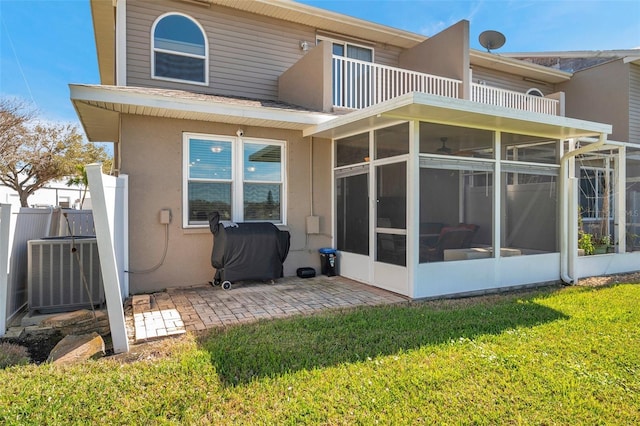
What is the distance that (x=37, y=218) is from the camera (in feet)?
18.8

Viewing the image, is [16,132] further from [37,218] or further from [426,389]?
[426,389]

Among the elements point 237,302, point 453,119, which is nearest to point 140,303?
point 237,302

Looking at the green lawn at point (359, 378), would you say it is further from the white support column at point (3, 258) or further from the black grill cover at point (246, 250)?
the black grill cover at point (246, 250)

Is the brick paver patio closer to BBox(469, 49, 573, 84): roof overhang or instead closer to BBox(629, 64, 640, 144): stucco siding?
BBox(469, 49, 573, 84): roof overhang

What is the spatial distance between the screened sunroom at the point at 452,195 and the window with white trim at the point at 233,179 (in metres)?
1.07

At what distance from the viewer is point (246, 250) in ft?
21.3

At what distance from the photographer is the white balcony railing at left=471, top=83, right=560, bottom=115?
391 inches

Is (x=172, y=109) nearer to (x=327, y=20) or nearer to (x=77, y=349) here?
(x=77, y=349)

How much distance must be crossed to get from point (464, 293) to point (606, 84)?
11.3 metres

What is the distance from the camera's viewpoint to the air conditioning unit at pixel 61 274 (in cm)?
502

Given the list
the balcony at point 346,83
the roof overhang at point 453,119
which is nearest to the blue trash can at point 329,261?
the roof overhang at point 453,119

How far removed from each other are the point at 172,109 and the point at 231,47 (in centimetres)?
329

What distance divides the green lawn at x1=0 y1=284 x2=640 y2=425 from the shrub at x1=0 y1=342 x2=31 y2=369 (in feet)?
0.66

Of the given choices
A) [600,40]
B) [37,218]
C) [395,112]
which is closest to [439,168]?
[395,112]
